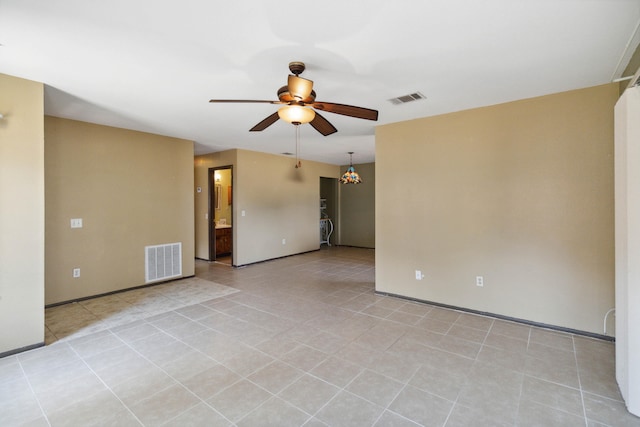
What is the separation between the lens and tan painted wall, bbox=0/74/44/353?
276cm

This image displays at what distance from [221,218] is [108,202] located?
388 centimetres

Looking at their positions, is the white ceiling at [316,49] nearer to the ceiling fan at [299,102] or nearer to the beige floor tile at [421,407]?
the ceiling fan at [299,102]

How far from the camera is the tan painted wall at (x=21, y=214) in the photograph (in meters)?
2.76

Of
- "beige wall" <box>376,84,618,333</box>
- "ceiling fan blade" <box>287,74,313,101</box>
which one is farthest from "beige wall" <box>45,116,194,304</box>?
"ceiling fan blade" <box>287,74,313,101</box>

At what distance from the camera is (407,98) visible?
338 cm

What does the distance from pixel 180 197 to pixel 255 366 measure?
3938 mm

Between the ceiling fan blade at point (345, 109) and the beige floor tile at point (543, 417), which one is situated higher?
the ceiling fan blade at point (345, 109)

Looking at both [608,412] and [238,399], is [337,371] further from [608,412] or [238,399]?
[608,412]

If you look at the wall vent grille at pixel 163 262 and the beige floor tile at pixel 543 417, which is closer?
the beige floor tile at pixel 543 417

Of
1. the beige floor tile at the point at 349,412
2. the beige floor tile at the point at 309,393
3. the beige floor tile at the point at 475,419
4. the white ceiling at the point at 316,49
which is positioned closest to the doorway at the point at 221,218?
the white ceiling at the point at 316,49

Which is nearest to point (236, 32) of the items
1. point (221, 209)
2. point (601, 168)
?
point (601, 168)

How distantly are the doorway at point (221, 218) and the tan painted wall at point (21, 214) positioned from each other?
3634 millimetres

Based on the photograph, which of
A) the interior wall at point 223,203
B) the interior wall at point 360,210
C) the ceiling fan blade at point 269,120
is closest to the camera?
the ceiling fan blade at point 269,120

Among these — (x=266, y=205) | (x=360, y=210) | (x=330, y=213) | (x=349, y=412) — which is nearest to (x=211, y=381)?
(x=349, y=412)
